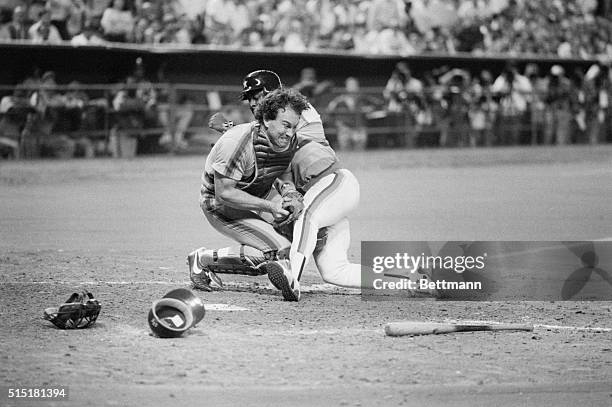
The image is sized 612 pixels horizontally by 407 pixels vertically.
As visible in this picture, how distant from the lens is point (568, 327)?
648cm

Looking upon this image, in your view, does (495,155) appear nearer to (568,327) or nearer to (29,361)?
(568,327)

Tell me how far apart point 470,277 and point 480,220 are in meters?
4.07

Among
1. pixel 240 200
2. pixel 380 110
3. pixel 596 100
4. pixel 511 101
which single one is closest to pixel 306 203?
pixel 240 200


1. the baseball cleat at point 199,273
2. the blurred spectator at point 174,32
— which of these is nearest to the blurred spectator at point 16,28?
the blurred spectator at point 174,32

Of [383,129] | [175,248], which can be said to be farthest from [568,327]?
[383,129]

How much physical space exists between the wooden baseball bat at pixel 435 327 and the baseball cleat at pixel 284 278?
0.90 metres

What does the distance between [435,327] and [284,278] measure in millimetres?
1179

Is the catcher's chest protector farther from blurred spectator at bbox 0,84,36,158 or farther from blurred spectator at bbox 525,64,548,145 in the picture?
blurred spectator at bbox 525,64,548,145

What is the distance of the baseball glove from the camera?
23.1 feet

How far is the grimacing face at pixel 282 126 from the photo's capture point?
6.88 metres

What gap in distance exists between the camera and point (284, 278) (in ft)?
22.8

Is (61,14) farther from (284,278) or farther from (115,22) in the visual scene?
(284,278)

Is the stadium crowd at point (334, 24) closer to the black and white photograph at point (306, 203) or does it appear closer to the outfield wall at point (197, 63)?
the black and white photograph at point (306, 203)

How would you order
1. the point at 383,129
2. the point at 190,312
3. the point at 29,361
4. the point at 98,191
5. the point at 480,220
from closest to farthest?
the point at 29,361
the point at 190,312
the point at 480,220
the point at 98,191
the point at 383,129
